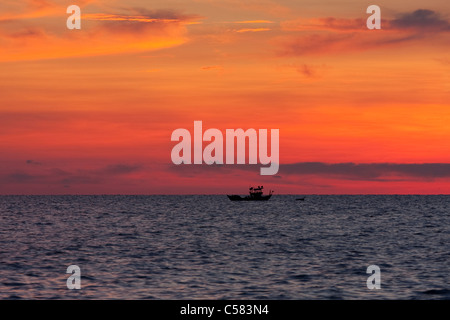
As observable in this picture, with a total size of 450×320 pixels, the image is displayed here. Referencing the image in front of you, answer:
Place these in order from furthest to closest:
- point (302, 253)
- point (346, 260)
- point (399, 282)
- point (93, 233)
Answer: point (93, 233), point (302, 253), point (346, 260), point (399, 282)

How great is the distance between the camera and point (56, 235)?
257ft

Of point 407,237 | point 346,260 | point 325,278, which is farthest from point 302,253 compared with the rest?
point 407,237

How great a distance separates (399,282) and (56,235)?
53.1 metres

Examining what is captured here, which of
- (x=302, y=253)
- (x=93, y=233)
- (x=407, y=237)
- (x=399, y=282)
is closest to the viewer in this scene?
(x=399, y=282)

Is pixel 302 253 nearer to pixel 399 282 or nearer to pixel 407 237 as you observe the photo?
pixel 399 282
